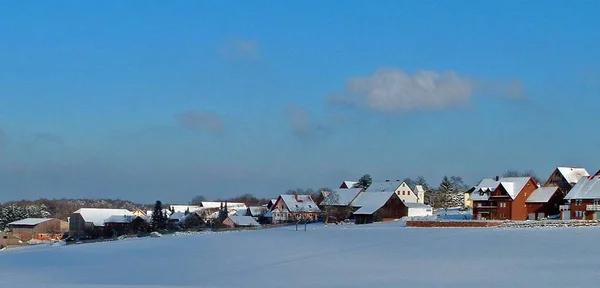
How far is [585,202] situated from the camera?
57.8 metres

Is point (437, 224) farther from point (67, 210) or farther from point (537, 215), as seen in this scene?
point (67, 210)

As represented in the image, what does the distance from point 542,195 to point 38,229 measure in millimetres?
67819

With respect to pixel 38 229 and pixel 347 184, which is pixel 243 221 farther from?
pixel 38 229

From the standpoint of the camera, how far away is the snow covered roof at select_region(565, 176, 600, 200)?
189 ft

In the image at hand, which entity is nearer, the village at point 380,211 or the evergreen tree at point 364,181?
the village at point 380,211

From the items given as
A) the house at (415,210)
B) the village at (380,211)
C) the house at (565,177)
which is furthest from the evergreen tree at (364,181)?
the house at (565,177)

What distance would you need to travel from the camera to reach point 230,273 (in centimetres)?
2950

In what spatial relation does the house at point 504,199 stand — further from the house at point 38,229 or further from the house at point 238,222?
the house at point 38,229

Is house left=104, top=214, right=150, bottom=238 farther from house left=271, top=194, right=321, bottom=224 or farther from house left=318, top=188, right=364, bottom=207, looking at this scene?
house left=318, top=188, right=364, bottom=207

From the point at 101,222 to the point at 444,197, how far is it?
46822mm

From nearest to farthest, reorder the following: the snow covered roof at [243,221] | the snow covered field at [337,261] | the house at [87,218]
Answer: the snow covered field at [337,261] < the snow covered roof at [243,221] < the house at [87,218]

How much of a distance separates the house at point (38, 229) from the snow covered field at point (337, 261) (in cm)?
5170

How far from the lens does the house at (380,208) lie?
7044cm

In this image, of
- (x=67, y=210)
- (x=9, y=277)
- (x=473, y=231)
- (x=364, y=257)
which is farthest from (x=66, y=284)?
(x=67, y=210)
